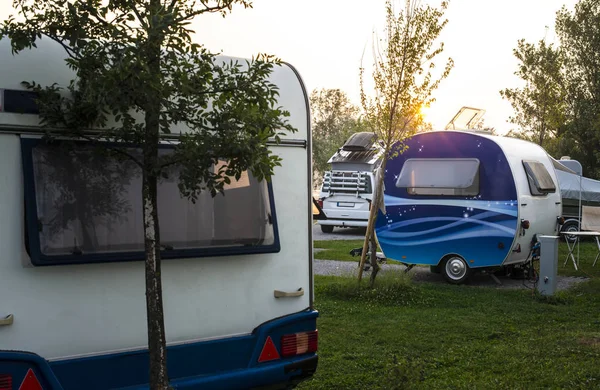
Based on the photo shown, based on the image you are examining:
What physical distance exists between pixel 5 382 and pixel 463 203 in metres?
9.00

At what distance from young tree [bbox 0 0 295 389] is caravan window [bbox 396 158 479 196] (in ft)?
26.6

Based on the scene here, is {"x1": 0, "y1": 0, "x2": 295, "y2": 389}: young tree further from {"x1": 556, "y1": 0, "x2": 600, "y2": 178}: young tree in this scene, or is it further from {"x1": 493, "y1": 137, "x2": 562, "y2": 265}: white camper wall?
{"x1": 556, "y1": 0, "x2": 600, "y2": 178}: young tree

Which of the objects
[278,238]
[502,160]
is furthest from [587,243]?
[278,238]

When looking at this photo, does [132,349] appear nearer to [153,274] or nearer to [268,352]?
[153,274]

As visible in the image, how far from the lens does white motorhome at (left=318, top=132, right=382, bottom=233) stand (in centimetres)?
2091

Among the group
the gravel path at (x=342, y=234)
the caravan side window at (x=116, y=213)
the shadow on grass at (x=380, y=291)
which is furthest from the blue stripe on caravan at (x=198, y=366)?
the gravel path at (x=342, y=234)

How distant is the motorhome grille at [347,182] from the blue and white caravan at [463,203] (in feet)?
26.9

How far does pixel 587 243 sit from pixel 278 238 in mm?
16463

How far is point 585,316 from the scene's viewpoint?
917 cm

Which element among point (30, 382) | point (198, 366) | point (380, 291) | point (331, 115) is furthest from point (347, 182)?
point (331, 115)

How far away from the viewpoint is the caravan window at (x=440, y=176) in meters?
11.7

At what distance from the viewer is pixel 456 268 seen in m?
12.0

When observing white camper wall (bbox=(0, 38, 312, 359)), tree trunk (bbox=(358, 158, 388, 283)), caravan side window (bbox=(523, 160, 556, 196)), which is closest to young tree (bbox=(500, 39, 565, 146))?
caravan side window (bbox=(523, 160, 556, 196))

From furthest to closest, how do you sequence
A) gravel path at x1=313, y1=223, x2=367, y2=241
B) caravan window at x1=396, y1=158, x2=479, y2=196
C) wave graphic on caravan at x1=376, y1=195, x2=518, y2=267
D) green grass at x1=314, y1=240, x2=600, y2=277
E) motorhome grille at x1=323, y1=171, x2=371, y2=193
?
1. gravel path at x1=313, y1=223, x2=367, y2=241
2. motorhome grille at x1=323, y1=171, x2=371, y2=193
3. green grass at x1=314, y1=240, x2=600, y2=277
4. caravan window at x1=396, y1=158, x2=479, y2=196
5. wave graphic on caravan at x1=376, y1=195, x2=518, y2=267
